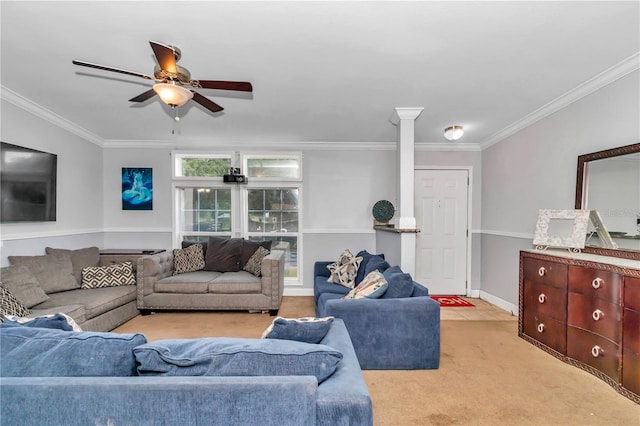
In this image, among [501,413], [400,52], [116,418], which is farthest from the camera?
[400,52]

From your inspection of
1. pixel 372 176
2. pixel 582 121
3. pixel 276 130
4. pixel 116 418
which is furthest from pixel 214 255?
pixel 582 121

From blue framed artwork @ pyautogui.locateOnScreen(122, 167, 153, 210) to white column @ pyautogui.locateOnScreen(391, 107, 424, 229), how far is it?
12.6 feet

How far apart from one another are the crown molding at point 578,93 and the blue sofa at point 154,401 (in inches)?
130

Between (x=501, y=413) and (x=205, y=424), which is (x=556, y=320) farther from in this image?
(x=205, y=424)

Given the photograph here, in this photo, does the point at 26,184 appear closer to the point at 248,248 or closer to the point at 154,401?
the point at 248,248

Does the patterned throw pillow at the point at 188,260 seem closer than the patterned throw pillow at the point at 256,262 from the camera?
No

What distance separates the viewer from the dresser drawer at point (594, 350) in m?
2.15

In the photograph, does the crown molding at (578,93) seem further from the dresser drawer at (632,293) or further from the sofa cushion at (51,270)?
the sofa cushion at (51,270)

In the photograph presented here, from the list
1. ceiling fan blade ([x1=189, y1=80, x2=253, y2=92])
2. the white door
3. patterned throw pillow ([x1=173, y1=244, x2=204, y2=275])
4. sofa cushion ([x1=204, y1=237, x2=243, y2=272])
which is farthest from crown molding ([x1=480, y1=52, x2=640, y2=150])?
patterned throw pillow ([x1=173, y1=244, x2=204, y2=275])

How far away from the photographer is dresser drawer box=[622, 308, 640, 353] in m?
2.00

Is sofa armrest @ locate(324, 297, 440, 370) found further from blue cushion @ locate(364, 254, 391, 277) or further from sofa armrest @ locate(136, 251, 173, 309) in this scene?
sofa armrest @ locate(136, 251, 173, 309)

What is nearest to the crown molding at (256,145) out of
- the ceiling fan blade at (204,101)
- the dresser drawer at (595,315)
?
the ceiling fan blade at (204,101)

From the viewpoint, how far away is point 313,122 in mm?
3820

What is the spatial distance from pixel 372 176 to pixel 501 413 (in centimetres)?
351
